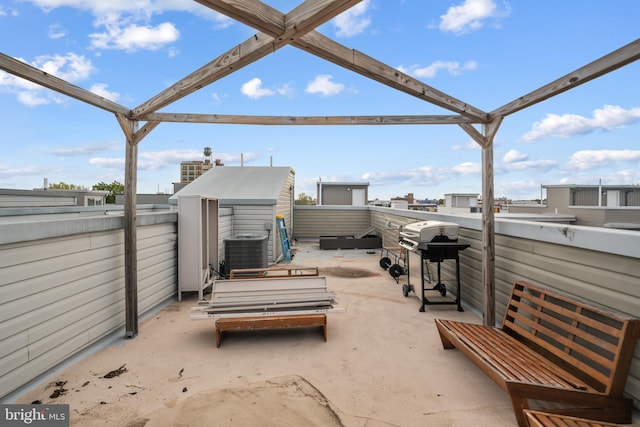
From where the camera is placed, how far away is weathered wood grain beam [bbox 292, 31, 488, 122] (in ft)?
7.75

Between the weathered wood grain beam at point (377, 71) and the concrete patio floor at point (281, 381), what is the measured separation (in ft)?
9.21

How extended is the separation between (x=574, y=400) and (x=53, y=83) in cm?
488

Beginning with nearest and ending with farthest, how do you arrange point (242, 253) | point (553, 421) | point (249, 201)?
point (553, 421) < point (242, 253) < point (249, 201)

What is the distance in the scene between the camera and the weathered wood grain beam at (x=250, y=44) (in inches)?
70.9

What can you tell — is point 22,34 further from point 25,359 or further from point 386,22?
point 386,22

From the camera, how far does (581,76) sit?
2.64 meters

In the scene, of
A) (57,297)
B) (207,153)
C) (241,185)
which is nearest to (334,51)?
(57,297)

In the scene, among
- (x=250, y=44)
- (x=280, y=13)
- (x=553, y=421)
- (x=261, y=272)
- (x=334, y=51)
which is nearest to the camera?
(x=553, y=421)

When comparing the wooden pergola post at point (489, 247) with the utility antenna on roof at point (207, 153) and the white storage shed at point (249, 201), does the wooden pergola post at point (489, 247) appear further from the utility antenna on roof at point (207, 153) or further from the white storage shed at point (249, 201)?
the utility antenna on roof at point (207, 153)

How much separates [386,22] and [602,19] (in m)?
2.83

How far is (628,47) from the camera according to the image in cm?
225

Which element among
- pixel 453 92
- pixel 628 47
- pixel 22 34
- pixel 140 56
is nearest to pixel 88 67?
pixel 22 34

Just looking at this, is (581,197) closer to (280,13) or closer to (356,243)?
(356,243)

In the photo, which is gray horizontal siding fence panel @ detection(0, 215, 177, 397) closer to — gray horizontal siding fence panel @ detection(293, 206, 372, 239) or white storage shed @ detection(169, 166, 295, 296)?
white storage shed @ detection(169, 166, 295, 296)
